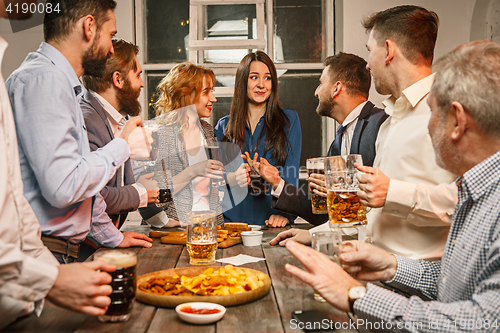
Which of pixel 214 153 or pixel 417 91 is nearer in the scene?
pixel 417 91

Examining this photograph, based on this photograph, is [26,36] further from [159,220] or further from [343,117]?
[343,117]

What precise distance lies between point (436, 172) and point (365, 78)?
5.52ft

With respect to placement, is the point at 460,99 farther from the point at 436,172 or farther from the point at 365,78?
the point at 365,78

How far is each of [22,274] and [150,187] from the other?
4.61 feet

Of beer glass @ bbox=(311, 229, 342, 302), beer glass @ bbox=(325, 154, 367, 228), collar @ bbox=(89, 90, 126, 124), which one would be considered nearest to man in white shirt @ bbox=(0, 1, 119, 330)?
beer glass @ bbox=(311, 229, 342, 302)

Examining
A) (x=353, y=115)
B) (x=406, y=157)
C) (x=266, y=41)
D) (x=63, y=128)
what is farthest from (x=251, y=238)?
(x=266, y=41)

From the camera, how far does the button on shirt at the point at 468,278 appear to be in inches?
32.8

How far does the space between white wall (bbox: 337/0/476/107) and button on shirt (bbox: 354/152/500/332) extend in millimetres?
3425

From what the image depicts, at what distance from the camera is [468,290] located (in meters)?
0.97

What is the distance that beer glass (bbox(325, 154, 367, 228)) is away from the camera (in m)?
1.47

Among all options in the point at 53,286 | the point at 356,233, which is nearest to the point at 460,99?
the point at 53,286

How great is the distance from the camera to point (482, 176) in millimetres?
973

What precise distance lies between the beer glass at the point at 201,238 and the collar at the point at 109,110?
3.79ft

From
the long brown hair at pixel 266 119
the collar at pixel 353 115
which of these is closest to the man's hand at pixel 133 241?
the long brown hair at pixel 266 119
